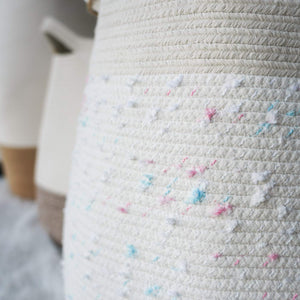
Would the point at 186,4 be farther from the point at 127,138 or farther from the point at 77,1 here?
the point at 77,1

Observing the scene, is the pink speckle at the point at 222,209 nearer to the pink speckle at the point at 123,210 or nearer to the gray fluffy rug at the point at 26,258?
the pink speckle at the point at 123,210

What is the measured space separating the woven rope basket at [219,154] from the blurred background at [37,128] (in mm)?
363

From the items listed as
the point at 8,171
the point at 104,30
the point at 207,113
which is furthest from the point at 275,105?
the point at 8,171

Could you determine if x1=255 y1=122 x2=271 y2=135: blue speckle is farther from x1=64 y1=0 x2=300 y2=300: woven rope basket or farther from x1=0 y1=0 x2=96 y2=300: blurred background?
x1=0 y1=0 x2=96 y2=300: blurred background

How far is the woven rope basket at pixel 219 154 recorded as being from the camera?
283mm

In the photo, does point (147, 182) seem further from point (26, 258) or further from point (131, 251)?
point (26, 258)

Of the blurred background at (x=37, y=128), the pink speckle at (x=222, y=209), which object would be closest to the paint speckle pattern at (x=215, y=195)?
Result: the pink speckle at (x=222, y=209)

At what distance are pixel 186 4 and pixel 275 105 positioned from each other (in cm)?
13

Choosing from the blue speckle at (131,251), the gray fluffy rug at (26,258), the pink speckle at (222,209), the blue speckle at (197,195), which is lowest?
the gray fluffy rug at (26,258)

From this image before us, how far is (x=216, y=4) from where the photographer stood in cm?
28

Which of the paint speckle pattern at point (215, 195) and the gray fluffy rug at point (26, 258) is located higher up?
the paint speckle pattern at point (215, 195)

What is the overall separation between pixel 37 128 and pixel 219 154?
0.78m

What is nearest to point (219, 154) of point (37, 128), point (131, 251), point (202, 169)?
point (202, 169)

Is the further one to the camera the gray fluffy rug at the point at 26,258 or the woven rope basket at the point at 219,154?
the gray fluffy rug at the point at 26,258
